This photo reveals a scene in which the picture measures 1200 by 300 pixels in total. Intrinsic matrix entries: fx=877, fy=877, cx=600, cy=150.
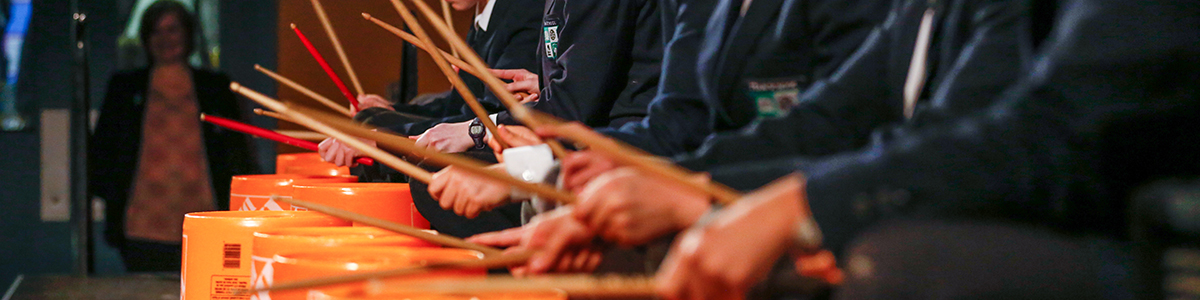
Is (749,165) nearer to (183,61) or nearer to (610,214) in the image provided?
(610,214)

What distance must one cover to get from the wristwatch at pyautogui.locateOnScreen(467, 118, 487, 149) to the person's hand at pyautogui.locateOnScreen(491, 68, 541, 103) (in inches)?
6.7

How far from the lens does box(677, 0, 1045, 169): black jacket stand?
83cm

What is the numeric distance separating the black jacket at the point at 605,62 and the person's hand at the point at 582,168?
832mm

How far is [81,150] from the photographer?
11.3 feet

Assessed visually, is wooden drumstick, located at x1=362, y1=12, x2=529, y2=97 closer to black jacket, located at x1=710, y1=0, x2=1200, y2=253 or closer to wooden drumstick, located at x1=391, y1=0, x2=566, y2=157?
wooden drumstick, located at x1=391, y1=0, x2=566, y2=157

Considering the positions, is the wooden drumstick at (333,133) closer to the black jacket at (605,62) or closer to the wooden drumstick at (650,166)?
the wooden drumstick at (650,166)

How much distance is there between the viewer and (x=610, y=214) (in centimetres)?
73

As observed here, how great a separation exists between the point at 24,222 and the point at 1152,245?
408 centimetres

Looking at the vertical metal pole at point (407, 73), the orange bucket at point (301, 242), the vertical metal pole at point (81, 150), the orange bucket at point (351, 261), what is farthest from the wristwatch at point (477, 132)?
the vertical metal pole at point (81, 150)

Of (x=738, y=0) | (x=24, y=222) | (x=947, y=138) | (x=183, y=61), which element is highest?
(x=738, y=0)

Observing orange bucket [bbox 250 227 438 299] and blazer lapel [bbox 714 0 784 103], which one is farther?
blazer lapel [bbox 714 0 784 103]

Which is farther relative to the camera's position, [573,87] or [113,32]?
[113,32]

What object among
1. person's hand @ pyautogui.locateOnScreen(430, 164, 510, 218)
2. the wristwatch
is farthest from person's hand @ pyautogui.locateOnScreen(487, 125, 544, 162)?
the wristwatch

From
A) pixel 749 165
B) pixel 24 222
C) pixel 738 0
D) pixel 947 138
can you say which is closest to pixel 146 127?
pixel 24 222
